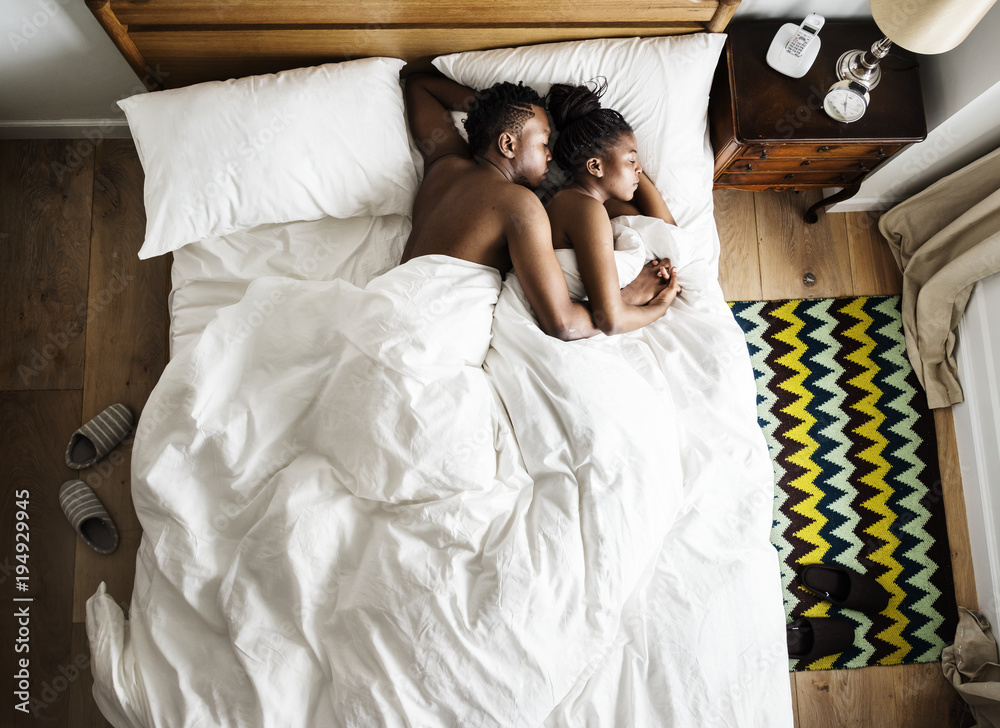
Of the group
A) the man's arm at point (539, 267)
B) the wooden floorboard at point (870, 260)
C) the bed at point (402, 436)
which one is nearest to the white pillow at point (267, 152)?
the bed at point (402, 436)

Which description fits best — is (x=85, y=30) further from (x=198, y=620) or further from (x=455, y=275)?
(x=198, y=620)

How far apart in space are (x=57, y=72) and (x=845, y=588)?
254 cm

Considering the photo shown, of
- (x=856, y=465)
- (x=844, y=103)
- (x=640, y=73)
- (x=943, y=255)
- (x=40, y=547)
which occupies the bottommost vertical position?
(x=40, y=547)

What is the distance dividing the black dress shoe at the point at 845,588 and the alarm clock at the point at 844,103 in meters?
1.21

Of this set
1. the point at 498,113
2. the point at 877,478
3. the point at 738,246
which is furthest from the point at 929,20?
the point at 877,478

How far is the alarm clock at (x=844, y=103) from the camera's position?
158cm

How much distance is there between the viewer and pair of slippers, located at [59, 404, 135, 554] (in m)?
1.63

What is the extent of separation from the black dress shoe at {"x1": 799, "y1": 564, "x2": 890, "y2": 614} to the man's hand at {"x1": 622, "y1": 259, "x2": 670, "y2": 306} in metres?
0.91

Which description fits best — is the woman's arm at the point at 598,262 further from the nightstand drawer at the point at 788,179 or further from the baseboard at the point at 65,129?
the baseboard at the point at 65,129

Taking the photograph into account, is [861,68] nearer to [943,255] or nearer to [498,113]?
[943,255]

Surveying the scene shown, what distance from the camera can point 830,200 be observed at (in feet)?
6.20

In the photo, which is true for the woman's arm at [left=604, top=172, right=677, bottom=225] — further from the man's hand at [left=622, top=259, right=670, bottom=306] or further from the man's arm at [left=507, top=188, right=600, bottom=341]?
the man's arm at [left=507, top=188, right=600, bottom=341]

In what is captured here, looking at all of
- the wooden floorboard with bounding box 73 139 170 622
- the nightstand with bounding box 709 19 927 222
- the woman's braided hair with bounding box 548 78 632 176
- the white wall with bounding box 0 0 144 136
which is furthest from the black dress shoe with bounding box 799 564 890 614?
the white wall with bounding box 0 0 144 136

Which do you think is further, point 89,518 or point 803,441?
point 803,441
